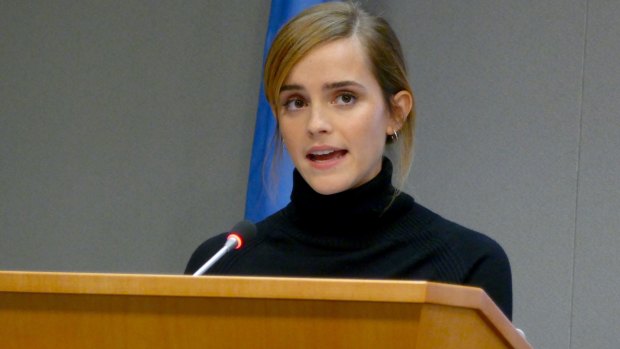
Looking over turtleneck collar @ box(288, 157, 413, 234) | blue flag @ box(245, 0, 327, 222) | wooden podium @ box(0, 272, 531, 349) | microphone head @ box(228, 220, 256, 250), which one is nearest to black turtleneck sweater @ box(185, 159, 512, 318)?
turtleneck collar @ box(288, 157, 413, 234)

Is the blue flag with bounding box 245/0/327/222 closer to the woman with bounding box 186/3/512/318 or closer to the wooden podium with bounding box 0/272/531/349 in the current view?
the woman with bounding box 186/3/512/318

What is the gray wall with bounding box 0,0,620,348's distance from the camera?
11.0 feet

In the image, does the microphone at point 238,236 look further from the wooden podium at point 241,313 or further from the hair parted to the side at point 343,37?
the wooden podium at point 241,313

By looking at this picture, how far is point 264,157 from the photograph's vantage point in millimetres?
3178

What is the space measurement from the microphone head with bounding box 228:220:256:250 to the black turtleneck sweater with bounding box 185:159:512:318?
0.24 metres

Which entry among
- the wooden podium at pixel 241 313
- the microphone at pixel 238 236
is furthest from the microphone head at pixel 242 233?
the wooden podium at pixel 241 313

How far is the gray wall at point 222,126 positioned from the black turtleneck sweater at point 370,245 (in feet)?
4.94

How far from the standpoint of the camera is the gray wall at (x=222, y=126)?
3.36 meters

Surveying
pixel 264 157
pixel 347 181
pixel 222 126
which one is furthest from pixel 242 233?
pixel 222 126

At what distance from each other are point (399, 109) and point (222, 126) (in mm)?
2030

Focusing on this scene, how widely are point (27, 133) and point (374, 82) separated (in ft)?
8.22

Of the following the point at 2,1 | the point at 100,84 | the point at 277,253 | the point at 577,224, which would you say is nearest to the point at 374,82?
the point at 277,253

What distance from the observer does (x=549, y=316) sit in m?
3.35

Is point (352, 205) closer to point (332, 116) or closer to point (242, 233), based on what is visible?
point (332, 116)
